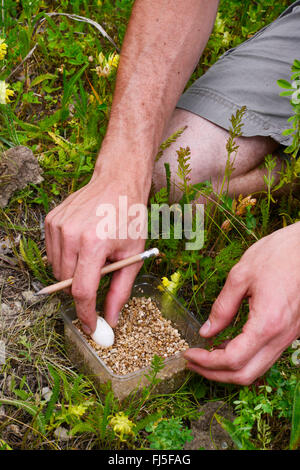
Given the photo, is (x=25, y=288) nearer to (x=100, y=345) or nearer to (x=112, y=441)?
(x=100, y=345)

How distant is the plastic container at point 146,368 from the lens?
1.83 metres

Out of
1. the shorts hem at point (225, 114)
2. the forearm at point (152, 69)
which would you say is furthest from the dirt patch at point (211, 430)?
the shorts hem at point (225, 114)

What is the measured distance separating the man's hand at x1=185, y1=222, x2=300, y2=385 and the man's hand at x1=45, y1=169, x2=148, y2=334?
0.35 meters

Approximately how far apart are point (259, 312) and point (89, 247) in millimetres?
599

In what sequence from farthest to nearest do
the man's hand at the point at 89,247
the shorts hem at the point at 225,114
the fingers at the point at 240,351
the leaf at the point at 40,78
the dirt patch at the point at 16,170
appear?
the leaf at the point at 40,78
the shorts hem at the point at 225,114
the dirt patch at the point at 16,170
the man's hand at the point at 89,247
the fingers at the point at 240,351

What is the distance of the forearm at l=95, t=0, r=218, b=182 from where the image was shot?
6.77 feet

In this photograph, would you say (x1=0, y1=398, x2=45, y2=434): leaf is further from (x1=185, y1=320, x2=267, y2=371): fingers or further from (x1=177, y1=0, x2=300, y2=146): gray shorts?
(x1=177, y1=0, x2=300, y2=146): gray shorts

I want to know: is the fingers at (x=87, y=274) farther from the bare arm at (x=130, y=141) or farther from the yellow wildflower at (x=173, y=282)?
the yellow wildflower at (x=173, y=282)

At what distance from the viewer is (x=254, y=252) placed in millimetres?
1818

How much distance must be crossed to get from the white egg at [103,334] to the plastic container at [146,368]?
5 centimetres

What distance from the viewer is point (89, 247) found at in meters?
1.72

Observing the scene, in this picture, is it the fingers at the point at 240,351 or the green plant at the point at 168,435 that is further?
the green plant at the point at 168,435

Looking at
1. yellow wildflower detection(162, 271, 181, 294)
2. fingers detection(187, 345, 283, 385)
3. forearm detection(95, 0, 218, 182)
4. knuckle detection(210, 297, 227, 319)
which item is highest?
forearm detection(95, 0, 218, 182)

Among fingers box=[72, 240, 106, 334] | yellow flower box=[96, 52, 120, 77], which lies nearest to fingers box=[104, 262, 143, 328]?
fingers box=[72, 240, 106, 334]
